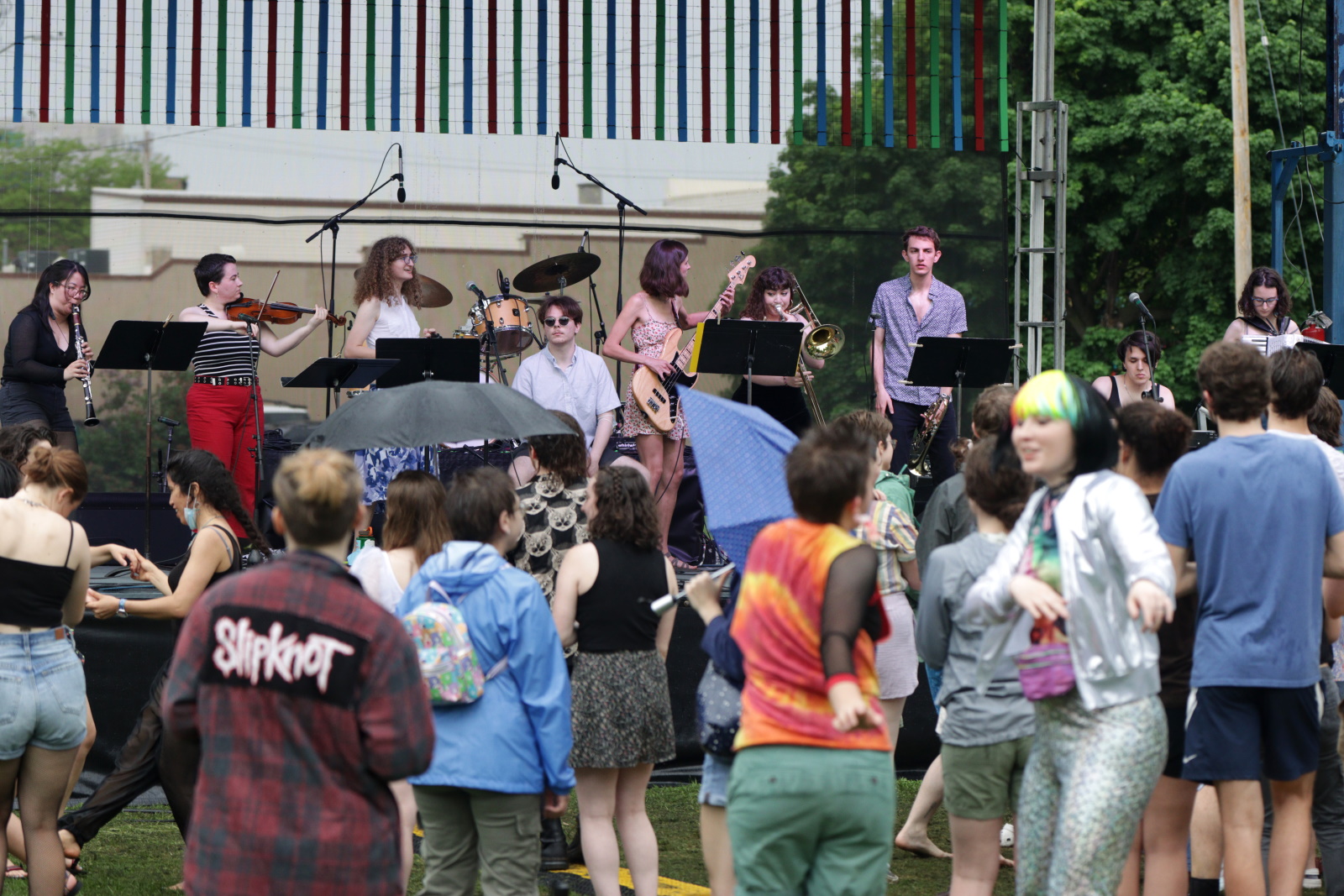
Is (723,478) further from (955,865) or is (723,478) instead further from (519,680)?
(955,865)

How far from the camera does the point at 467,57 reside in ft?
40.2

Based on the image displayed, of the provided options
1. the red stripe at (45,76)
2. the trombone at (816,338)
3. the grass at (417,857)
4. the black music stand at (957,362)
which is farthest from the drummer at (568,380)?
the red stripe at (45,76)

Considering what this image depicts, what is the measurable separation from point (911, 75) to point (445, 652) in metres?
9.04

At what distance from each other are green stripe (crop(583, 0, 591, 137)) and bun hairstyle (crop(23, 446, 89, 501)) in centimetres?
773

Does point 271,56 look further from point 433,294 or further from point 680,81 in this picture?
point 680,81

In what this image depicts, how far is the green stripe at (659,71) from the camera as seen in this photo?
40.7 ft

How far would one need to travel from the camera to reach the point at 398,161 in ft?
40.7

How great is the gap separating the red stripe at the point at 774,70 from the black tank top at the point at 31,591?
27.5ft

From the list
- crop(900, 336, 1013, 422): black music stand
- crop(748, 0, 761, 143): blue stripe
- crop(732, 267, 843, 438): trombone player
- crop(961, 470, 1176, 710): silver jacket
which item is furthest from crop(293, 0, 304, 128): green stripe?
crop(961, 470, 1176, 710): silver jacket

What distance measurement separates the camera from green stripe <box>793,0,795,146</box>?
1229 centimetres

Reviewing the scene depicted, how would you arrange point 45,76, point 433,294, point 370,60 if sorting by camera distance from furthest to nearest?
1. point 370,60
2. point 45,76
3. point 433,294

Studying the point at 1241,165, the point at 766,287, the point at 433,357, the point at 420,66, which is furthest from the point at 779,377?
the point at 1241,165

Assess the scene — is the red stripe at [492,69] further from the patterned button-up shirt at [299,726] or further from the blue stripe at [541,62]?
the patterned button-up shirt at [299,726]

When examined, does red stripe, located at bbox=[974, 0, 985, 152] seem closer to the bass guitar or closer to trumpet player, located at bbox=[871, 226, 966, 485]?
trumpet player, located at bbox=[871, 226, 966, 485]
